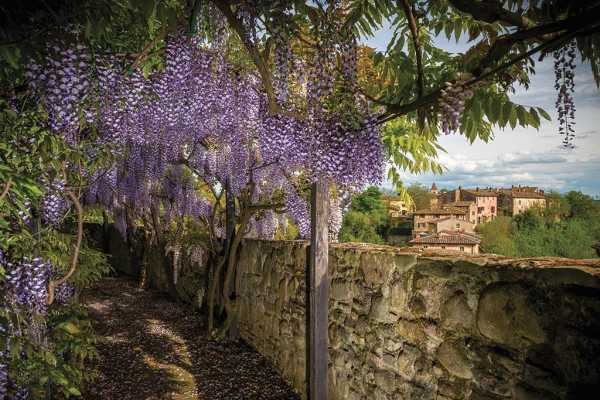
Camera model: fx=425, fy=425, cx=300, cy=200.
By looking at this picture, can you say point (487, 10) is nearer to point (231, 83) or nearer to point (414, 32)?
point (414, 32)

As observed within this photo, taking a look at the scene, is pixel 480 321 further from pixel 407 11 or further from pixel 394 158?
pixel 394 158

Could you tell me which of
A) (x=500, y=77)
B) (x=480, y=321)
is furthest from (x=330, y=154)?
(x=480, y=321)

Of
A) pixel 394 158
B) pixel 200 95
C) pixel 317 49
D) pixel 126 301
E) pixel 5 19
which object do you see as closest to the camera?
pixel 5 19

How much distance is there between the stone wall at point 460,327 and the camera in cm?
147

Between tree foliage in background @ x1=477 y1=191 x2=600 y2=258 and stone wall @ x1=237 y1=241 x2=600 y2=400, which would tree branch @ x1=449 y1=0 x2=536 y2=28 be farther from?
tree foliage in background @ x1=477 y1=191 x2=600 y2=258

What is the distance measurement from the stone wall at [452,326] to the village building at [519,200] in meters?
55.6

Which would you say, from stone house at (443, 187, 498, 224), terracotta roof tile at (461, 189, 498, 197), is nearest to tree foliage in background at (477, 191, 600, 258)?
stone house at (443, 187, 498, 224)

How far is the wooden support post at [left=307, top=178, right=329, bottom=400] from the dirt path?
629 mm

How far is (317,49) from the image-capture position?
260 centimetres

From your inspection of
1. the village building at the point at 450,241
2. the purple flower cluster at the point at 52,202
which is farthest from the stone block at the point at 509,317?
the village building at the point at 450,241

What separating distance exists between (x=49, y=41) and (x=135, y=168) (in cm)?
438

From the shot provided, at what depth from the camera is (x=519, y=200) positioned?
53531mm

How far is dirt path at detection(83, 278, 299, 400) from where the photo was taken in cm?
383

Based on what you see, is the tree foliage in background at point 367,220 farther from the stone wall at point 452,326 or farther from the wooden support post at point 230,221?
the stone wall at point 452,326
